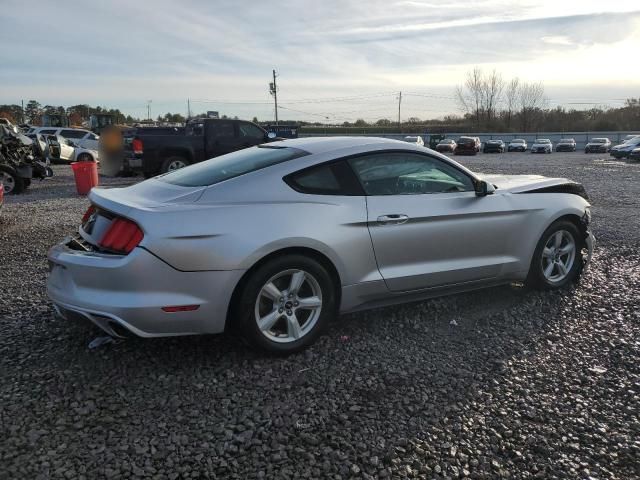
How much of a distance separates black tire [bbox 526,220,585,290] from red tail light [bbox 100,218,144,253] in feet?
11.2

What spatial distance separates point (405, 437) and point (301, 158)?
2.10 meters

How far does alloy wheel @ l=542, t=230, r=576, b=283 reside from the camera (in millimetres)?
4953

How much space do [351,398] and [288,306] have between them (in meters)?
0.79

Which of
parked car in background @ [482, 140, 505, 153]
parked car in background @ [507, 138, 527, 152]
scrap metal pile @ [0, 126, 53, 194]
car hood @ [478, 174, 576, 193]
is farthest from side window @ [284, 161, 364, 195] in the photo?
parked car in background @ [507, 138, 527, 152]

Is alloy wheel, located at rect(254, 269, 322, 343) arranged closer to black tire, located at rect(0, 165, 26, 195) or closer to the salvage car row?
black tire, located at rect(0, 165, 26, 195)

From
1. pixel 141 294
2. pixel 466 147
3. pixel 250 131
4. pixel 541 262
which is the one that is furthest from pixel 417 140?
pixel 141 294

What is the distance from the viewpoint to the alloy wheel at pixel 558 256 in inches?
195

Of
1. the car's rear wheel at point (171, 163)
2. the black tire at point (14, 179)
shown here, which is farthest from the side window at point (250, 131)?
the black tire at point (14, 179)

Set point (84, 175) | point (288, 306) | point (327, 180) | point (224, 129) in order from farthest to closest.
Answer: point (224, 129) → point (84, 175) → point (327, 180) → point (288, 306)

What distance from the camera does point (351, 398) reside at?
3148 mm

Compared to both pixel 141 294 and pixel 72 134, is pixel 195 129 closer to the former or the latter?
pixel 141 294

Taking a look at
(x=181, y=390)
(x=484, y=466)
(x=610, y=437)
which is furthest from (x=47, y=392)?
(x=610, y=437)

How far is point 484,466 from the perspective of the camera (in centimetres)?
254

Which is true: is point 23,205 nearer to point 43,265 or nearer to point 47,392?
point 43,265
